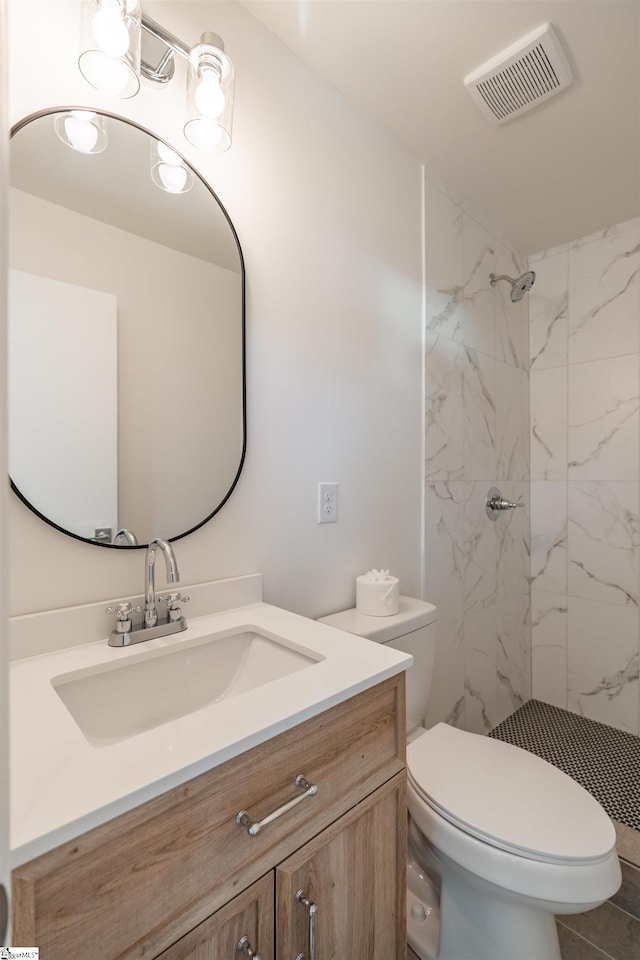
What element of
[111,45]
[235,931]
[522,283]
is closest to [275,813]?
[235,931]

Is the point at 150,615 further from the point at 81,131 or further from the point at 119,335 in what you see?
the point at 81,131

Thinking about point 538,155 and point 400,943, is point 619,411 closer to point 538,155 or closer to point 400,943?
point 538,155

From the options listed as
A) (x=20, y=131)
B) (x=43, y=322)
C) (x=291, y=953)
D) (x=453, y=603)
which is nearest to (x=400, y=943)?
(x=291, y=953)

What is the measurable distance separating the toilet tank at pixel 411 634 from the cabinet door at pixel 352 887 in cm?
41

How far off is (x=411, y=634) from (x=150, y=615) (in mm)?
748

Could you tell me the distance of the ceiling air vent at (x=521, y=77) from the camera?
1246 millimetres

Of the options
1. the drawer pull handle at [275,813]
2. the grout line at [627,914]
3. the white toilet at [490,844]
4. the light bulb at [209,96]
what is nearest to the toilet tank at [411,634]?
the white toilet at [490,844]

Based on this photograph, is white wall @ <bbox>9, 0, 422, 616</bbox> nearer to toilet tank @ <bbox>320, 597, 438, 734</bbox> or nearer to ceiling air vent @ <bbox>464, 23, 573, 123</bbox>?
toilet tank @ <bbox>320, 597, 438, 734</bbox>

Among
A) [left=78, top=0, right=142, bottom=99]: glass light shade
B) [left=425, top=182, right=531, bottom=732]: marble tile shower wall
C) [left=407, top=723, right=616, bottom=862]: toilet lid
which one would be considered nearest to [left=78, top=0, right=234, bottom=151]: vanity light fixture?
[left=78, top=0, right=142, bottom=99]: glass light shade

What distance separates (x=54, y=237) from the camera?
0.89m

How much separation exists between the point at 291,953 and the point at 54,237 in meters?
1.31

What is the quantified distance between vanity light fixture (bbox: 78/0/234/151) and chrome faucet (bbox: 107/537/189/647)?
0.91 metres

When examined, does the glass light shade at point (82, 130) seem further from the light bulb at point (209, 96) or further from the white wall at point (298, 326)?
the light bulb at point (209, 96)

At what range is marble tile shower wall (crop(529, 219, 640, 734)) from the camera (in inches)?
83.3
